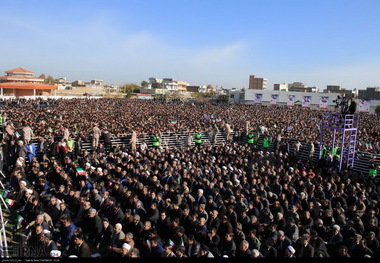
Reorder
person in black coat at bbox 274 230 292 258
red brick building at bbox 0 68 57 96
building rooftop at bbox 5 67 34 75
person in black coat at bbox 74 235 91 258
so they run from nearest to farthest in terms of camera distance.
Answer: person in black coat at bbox 74 235 91 258 → person in black coat at bbox 274 230 292 258 → red brick building at bbox 0 68 57 96 → building rooftop at bbox 5 67 34 75

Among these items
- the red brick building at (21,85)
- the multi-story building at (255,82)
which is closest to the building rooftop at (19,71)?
the red brick building at (21,85)

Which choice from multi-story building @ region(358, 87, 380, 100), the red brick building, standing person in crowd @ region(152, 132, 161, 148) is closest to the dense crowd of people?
standing person in crowd @ region(152, 132, 161, 148)

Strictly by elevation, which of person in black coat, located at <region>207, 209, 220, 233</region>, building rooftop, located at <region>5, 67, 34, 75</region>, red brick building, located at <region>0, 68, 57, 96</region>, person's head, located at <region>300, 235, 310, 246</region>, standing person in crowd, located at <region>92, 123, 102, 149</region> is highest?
building rooftop, located at <region>5, 67, 34, 75</region>

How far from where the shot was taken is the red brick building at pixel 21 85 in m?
54.3

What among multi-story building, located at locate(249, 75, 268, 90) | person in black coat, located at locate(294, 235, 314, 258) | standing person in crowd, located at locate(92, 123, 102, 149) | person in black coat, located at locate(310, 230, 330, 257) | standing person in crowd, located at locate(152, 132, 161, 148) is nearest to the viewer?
person in black coat, located at locate(294, 235, 314, 258)

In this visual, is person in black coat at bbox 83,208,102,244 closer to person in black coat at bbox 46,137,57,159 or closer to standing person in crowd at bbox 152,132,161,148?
person in black coat at bbox 46,137,57,159

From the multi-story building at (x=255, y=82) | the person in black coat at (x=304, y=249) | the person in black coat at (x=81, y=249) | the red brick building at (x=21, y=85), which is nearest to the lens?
the person in black coat at (x=81, y=249)

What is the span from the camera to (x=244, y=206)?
8250 millimetres

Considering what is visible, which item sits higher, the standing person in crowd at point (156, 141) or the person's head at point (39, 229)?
the standing person in crowd at point (156, 141)

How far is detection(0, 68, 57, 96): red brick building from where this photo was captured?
5435cm

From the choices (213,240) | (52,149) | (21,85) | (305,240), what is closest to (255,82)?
(21,85)

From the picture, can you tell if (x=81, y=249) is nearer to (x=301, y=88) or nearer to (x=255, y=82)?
(x=301, y=88)

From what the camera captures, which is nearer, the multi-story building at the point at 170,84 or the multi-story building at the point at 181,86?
the multi-story building at the point at 170,84

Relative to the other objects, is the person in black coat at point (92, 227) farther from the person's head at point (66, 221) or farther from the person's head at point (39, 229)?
the person's head at point (39, 229)
